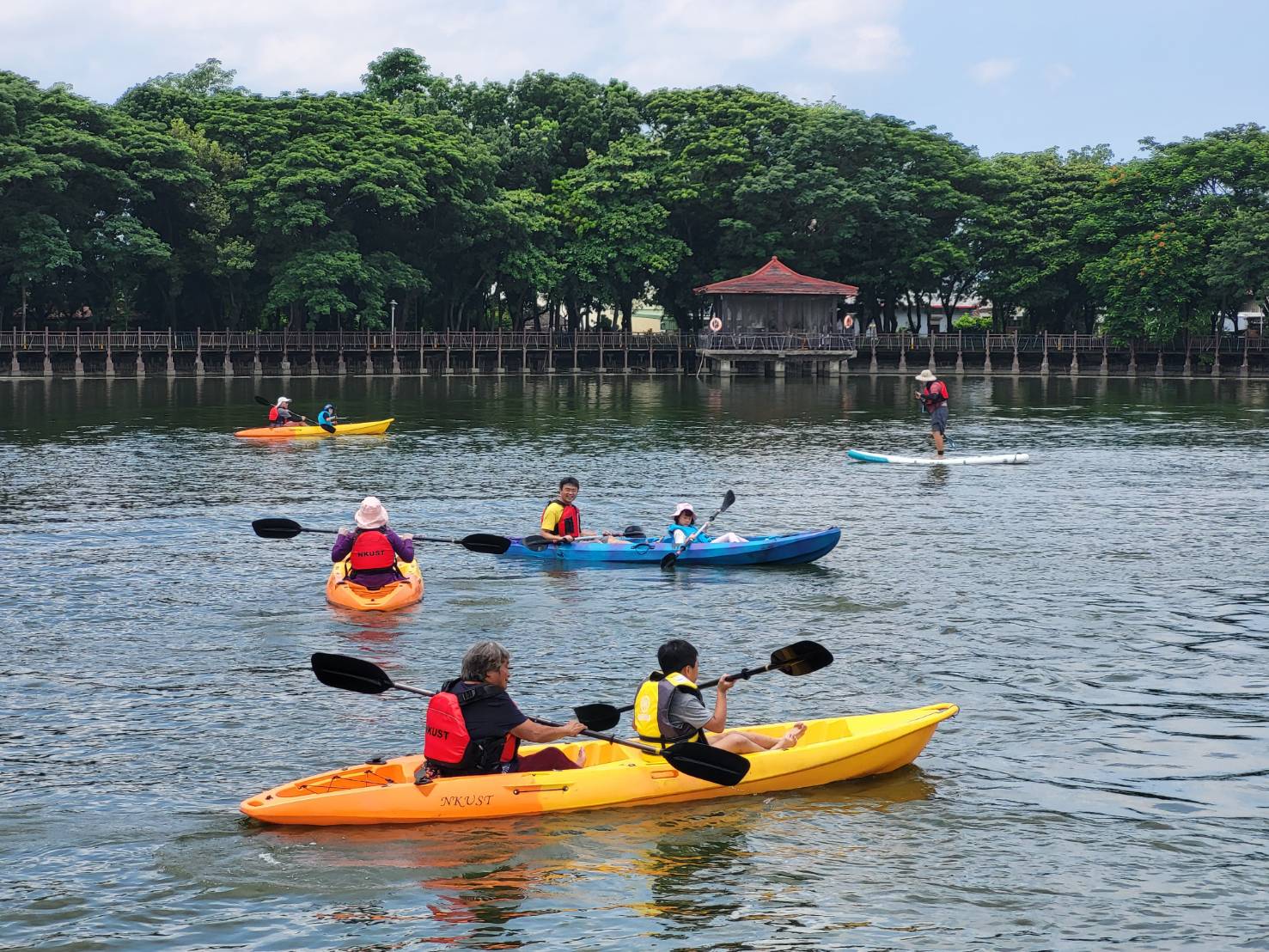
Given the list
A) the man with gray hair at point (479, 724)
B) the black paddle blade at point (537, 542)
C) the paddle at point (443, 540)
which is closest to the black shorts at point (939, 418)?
the black paddle blade at point (537, 542)

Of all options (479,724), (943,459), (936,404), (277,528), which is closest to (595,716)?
(479,724)

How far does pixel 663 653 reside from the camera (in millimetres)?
12672

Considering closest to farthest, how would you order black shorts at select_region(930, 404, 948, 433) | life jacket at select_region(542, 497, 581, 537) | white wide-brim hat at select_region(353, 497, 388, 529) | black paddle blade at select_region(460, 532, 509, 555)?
white wide-brim hat at select_region(353, 497, 388, 529) → black paddle blade at select_region(460, 532, 509, 555) → life jacket at select_region(542, 497, 581, 537) → black shorts at select_region(930, 404, 948, 433)

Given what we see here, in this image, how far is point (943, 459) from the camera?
1516 inches

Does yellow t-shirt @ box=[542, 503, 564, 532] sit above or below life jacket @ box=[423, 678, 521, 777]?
above

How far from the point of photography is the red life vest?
2022 cm

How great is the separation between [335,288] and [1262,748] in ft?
216

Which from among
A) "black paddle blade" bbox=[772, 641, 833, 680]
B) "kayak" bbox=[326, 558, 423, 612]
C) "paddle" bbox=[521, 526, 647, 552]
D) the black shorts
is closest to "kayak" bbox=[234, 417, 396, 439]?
the black shorts

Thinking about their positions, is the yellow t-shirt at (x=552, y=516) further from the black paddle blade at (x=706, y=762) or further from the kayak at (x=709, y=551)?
the black paddle blade at (x=706, y=762)

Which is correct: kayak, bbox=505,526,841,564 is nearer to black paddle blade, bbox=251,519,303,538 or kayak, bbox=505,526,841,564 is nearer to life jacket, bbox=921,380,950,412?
black paddle blade, bbox=251,519,303,538

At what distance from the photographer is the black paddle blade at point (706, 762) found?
12.4 meters

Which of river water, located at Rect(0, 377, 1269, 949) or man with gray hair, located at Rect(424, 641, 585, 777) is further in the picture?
man with gray hair, located at Rect(424, 641, 585, 777)

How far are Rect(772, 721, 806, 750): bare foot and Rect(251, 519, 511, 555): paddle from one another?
9.18 m

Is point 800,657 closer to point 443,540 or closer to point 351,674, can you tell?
point 351,674
